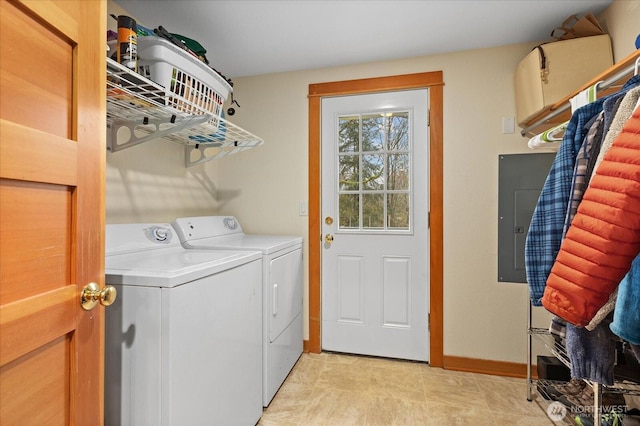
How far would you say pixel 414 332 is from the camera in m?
2.29

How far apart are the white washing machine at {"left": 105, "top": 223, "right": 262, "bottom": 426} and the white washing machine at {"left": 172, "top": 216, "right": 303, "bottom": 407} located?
27 centimetres

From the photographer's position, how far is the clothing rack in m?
1.12

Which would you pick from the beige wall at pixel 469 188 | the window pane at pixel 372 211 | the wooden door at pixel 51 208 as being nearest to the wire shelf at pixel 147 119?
the beige wall at pixel 469 188

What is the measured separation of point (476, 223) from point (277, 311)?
1490 millimetres

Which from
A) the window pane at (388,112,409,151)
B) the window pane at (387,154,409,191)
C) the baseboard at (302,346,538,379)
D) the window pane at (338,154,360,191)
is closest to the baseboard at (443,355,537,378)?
the baseboard at (302,346,538,379)

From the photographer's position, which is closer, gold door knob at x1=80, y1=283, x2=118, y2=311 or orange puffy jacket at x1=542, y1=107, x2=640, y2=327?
orange puffy jacket at x1=542, y1=107, x2=640, y2=327

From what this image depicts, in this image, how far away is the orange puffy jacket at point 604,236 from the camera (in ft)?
2.10

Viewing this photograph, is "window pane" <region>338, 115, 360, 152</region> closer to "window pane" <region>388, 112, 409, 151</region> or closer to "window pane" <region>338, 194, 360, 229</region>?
"window pane" <region>388, 112, 409, 151</region>

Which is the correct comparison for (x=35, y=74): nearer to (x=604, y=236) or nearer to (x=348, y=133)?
(x=604, y=236)

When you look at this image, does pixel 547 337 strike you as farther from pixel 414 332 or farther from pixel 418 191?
pixel 418 191

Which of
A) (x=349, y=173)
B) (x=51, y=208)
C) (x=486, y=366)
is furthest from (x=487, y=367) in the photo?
(x=51, y=208)

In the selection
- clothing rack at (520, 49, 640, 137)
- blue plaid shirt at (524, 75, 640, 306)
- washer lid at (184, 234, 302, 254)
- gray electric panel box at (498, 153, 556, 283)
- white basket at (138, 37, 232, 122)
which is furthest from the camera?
gray electric panel box at (498, 153, 556, 283)

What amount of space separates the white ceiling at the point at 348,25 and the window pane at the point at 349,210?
103 centimetres

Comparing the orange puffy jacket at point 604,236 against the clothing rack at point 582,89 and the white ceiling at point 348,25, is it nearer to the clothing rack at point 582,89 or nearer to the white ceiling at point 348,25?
the clothing rack at point 582,89
